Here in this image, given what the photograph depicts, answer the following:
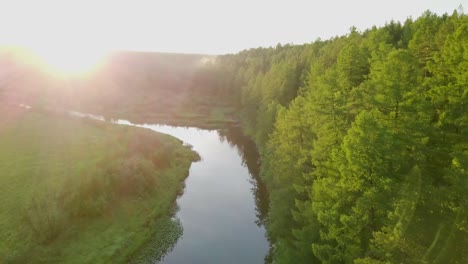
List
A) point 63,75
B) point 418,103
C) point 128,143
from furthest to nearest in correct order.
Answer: point 63,75 < point 128,143 < point 418,103

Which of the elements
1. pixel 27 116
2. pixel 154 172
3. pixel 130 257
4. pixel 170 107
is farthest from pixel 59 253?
pixel 170 107

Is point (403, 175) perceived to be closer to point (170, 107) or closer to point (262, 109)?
point (262, 109)

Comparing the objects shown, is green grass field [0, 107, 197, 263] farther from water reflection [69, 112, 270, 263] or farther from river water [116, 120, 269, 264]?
river water [116, 120, 269, 264]

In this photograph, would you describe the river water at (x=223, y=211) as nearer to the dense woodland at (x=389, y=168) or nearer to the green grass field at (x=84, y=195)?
the green grass field at (x=84, y=195)

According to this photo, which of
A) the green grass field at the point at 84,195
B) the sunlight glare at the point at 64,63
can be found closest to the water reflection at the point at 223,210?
the green grass field at the point at 84,195

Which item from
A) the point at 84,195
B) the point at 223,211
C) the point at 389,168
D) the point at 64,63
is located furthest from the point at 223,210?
the point at 64,63

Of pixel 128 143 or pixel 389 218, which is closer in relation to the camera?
pixel 389 218
